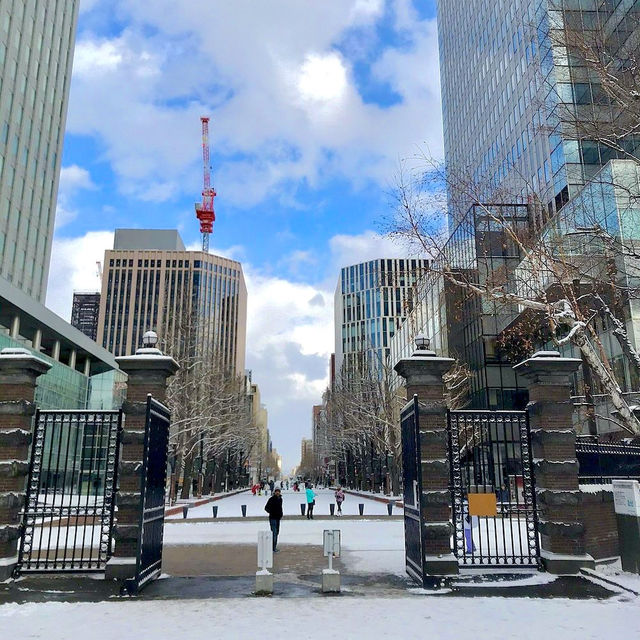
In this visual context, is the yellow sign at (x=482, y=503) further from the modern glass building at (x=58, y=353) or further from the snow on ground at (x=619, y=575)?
the modern glass building at (x=58, y=353)

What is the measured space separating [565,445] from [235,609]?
694cm

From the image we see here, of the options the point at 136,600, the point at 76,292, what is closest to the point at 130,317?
the point at 76,292

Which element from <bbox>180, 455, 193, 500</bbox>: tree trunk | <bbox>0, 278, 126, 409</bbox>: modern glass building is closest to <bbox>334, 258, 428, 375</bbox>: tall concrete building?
<bbox>0, 278, 126, 409</bbox>: modern glass building

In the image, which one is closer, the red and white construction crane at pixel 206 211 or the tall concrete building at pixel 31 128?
the tall concrete building at pixel 31 128

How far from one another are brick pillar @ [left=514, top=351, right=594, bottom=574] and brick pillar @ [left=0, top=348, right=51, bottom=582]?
985cm

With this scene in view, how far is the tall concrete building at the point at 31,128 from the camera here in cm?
5391

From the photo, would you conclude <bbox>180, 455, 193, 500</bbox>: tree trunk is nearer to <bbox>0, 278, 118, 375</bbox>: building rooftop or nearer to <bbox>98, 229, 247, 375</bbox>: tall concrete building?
<bbox>0, 278, 118, 375</bbox>: building rooftop

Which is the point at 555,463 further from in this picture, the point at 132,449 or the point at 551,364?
the point at 132,449

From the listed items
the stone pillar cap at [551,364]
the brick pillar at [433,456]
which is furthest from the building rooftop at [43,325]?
the stone pillar cap at [551,364]

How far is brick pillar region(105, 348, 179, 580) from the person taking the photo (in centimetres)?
1086

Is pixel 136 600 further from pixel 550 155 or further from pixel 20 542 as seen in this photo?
pixel 550 155

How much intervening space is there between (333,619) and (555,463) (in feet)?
18.5

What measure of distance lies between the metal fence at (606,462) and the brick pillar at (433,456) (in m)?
3.79

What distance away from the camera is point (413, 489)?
11562 mm
